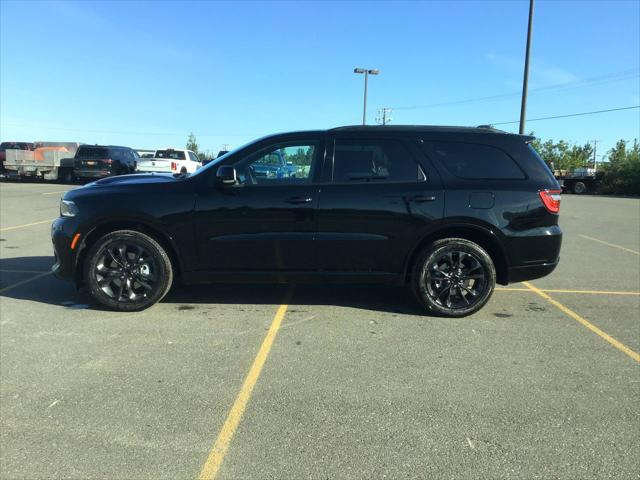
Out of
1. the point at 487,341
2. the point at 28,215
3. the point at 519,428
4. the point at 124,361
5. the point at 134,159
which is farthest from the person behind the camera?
the point at 134,159

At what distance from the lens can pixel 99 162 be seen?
23.8 m

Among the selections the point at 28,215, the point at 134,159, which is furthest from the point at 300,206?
the point at 134,159

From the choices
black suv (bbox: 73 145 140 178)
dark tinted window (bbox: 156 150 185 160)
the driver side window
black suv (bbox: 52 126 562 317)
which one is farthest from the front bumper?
dark tinted window (bbox: 156 150 185 160)

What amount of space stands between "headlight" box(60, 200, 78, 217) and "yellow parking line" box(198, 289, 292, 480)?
2288 mm

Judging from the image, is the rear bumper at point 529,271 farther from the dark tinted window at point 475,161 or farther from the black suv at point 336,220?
the dark tinted window at point 475,161

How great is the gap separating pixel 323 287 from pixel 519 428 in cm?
341

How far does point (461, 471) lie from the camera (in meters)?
2.55

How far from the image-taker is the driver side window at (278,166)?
4.88 metres

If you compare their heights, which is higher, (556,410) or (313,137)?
(313,137)

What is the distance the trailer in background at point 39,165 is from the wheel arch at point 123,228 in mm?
24529

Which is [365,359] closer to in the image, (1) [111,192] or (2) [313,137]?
(2) [313,137]

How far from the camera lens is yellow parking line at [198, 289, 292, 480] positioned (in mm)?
2572

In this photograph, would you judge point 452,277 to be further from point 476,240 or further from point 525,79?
point 525,79

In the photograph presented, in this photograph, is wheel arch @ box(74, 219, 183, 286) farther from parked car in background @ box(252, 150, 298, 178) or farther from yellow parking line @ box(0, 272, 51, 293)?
yellow parking line @ box(0, 272, 51, 293)
